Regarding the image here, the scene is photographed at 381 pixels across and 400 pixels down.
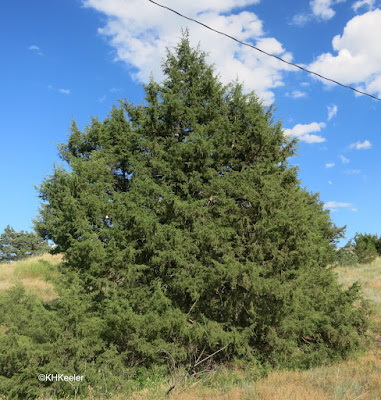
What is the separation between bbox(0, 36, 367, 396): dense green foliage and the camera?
27.0ft

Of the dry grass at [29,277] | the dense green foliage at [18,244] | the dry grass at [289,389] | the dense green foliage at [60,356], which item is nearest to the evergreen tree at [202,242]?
the dense green foliage at [60,356]

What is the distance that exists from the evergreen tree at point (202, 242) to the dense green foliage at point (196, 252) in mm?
41

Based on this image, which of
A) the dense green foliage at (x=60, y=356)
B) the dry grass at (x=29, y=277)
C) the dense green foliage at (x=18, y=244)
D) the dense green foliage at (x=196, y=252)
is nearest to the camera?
the dense green foliage at (x=60, y=356)

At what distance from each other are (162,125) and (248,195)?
163 inches

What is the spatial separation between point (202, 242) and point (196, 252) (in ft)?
1.29

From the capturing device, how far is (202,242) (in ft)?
28.8

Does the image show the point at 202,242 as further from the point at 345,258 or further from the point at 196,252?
the point at 345,258

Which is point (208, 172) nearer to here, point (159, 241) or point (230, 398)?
point (159, 241)

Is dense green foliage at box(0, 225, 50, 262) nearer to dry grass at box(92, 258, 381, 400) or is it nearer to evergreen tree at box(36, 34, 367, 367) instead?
evergreen tree at box(36, 34, 367, 367)

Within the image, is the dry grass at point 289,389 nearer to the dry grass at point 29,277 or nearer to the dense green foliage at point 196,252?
the dense green foliage at point 196,252

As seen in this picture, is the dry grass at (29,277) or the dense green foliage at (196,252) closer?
the dense green foliage at (196,252)

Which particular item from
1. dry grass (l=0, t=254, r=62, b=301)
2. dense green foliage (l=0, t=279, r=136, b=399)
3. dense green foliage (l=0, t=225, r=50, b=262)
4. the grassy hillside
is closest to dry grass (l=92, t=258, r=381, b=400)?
the grassy hillside

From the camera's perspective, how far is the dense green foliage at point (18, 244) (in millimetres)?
44028

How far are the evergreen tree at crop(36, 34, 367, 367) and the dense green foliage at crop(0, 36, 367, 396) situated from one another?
41 millimetres
